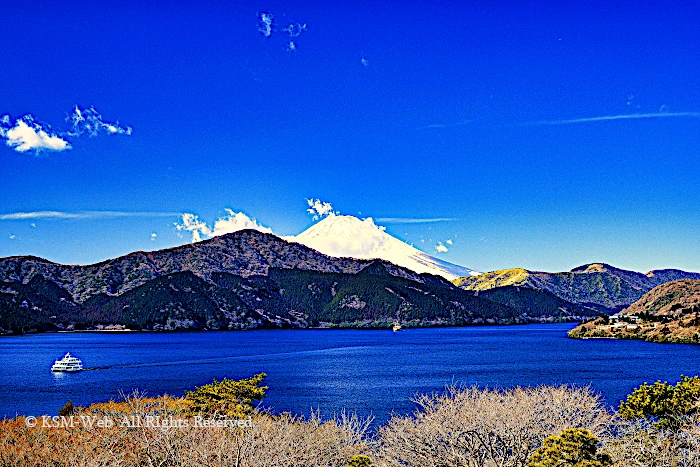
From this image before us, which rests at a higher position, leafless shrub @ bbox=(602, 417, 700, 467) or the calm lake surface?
leafless shrub @ bbox=(602, 417, 700, 467)

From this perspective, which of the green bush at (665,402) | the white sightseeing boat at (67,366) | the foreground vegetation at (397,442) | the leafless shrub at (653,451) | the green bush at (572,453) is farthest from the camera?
the white sightseeing boat at (67,366)

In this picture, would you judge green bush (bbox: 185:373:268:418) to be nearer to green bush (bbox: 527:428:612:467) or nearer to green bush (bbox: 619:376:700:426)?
green bush (bbox: 527:428:612:467)

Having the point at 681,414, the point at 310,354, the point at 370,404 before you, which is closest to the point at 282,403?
the point at 370,404

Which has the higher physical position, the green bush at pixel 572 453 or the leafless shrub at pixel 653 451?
the green bush at pixel 572 453

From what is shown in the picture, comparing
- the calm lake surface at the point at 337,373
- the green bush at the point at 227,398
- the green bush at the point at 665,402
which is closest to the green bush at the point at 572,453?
the green bush at the point at 665,402

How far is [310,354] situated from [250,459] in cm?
11355

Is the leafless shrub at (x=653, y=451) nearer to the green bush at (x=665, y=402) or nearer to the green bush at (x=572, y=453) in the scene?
the green bush at (x=572, y=453)

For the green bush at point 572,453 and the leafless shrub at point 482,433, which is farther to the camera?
the leafless shrub at point 482,433

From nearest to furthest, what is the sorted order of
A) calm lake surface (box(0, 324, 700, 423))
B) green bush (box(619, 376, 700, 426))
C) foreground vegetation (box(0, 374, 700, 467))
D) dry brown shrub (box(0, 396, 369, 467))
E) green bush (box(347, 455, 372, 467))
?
green bush (box(347, 455, 372, 467)) < foreground vegetation (box(0, 374, 700, 467)) < dry brown shrub (box(0, 396, 369, 467)) < green bush (box(619, 376, 700, 426)) < calm lake surface (box(0, 324, 700, 423))

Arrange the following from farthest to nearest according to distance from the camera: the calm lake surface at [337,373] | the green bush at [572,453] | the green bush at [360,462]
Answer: the calm lake surface at [337,373], the green bush at [360,462], the green bush at [572,453]

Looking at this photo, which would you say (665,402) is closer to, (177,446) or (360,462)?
(360,462)

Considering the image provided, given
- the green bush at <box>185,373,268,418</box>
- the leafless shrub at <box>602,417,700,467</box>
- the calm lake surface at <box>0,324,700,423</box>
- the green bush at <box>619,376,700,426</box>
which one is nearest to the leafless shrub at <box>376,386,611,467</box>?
the leafless shrub at <box>602,417,700,467</box>

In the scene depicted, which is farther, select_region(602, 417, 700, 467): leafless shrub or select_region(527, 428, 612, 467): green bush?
select_region(602, 417, 700, 467): leafless shrub

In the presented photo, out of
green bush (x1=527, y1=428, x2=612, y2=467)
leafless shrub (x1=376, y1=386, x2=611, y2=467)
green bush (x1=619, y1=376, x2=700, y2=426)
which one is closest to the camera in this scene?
green bush (x1=527, y1=428, x2=612, y2=467)
